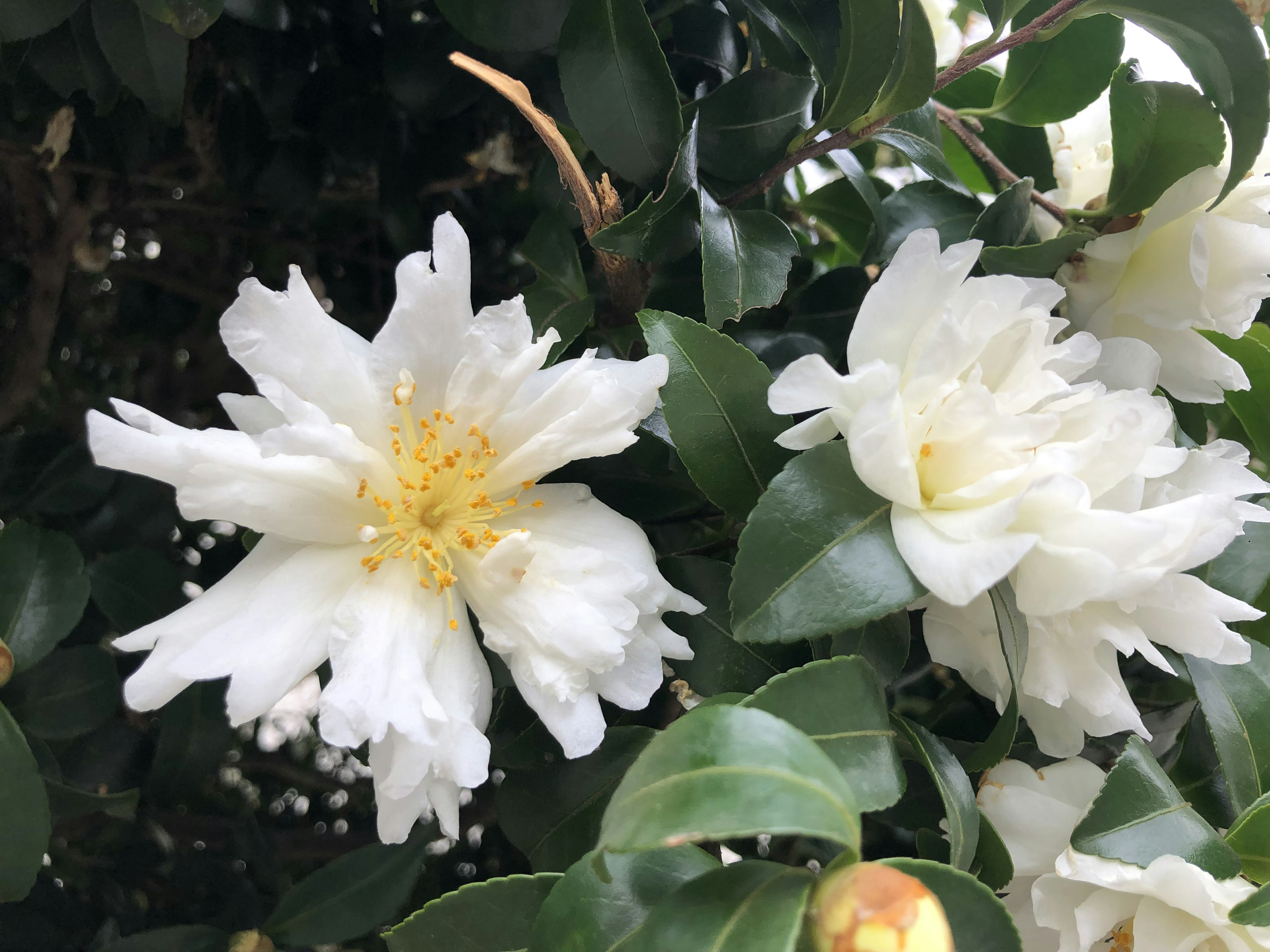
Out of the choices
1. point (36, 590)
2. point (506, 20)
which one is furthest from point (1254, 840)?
point (36, 590)

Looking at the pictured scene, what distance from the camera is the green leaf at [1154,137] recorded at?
507 mm

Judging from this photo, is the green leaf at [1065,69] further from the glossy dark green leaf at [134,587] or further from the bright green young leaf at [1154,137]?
the glossy dark green leaf at [134,587]

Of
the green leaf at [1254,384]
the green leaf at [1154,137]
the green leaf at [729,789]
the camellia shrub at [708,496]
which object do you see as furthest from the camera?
the green leaf at [1254,384]

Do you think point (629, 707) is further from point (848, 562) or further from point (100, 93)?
point (100, 93)

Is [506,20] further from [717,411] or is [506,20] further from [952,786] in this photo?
[952,786]

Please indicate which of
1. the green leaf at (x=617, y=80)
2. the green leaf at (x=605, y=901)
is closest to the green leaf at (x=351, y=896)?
the green leaf at (x=605, y=901)

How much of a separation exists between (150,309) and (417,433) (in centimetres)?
54

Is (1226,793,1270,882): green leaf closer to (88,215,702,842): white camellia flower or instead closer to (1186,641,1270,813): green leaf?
(1186,641,1270,813): green leaf

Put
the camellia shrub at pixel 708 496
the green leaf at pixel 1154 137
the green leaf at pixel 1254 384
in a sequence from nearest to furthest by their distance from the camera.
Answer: the camellia shrub at pixel 708 496, the green leaf at pixel 1154 137, the green leaf at pixel 1254 384

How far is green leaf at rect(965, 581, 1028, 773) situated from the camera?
447mm

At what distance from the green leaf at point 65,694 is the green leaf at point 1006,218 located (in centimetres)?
70

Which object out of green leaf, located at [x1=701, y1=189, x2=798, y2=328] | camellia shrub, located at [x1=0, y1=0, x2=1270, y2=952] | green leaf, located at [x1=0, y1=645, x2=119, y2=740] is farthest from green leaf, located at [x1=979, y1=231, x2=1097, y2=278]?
green leaf, located at [x1=0, y1=645, x2=119, y2=740]

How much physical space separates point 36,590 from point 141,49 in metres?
0.37

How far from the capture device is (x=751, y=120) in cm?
56
